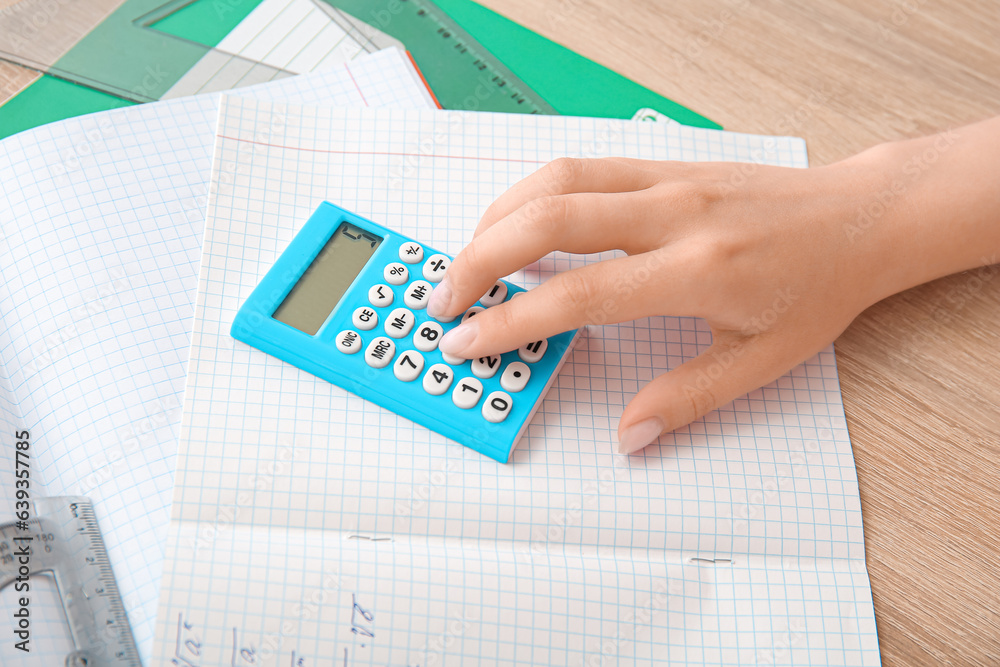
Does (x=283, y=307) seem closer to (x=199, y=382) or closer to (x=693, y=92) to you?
(x=199, y=382)

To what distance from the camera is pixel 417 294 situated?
1.78 ft

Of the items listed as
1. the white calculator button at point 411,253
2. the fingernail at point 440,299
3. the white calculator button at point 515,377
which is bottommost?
the white calculator button at point 515,377

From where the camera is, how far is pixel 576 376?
55cm

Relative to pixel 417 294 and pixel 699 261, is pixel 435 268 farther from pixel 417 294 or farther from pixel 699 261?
pixel 699 261

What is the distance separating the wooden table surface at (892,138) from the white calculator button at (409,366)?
1.22ft

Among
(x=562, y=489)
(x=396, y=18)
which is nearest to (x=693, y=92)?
(x=396, y=18)

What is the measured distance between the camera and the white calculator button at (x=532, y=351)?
0.52 metres

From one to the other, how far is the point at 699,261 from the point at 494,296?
0.55ft

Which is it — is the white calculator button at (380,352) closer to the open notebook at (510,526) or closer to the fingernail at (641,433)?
the open notebook at (510,526)

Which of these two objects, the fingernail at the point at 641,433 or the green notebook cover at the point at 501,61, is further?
the green notebook cover at the point at 501,61

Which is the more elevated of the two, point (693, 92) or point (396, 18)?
point (396, 18)

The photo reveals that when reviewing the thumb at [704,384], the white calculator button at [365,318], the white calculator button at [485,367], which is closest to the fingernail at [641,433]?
the thumb at [704,384]

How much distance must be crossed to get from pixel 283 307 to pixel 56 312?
201 mm

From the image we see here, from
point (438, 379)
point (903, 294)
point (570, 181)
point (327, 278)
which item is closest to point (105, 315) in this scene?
point (327, 278)
